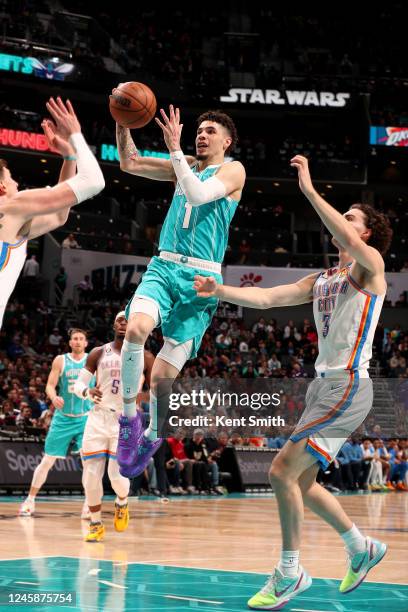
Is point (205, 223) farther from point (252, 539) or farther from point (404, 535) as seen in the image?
point (404, 535)

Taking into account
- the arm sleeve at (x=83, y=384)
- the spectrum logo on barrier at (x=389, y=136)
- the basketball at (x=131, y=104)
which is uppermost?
the spectrum logo on barrier at (x=389, y=136)

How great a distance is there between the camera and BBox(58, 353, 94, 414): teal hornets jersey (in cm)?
1390

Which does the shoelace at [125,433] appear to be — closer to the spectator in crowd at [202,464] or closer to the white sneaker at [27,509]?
the white sneaker at [27,509]

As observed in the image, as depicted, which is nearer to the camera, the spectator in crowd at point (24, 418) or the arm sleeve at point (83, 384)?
the arm sleeve at point (83, 384)

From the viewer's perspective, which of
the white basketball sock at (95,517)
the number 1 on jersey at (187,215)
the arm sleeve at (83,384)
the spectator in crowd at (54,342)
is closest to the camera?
the number 1 on jersey at (187,215)

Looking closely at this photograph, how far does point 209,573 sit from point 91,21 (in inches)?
1315

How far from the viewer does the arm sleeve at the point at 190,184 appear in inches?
258

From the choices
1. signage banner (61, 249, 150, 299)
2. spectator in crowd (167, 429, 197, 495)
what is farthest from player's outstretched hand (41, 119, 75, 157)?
signage banner (61, 249, 150, 299)

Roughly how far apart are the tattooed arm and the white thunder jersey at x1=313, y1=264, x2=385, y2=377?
1948mm

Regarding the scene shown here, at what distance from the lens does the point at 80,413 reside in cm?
1395

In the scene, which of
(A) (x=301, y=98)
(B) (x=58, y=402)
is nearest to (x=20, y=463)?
(B) (x=58, y=402)

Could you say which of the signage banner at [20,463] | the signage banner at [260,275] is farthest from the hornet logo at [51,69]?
the signage banner at [20,463]

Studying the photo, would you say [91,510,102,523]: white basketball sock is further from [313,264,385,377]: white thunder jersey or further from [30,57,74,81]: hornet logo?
[30,57,74,81]: hornet logo

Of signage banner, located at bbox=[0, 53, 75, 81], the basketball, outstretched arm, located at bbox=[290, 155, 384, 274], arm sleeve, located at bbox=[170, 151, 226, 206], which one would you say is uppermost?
signage banner, located at bbox=[0, 53, 75, 81]
